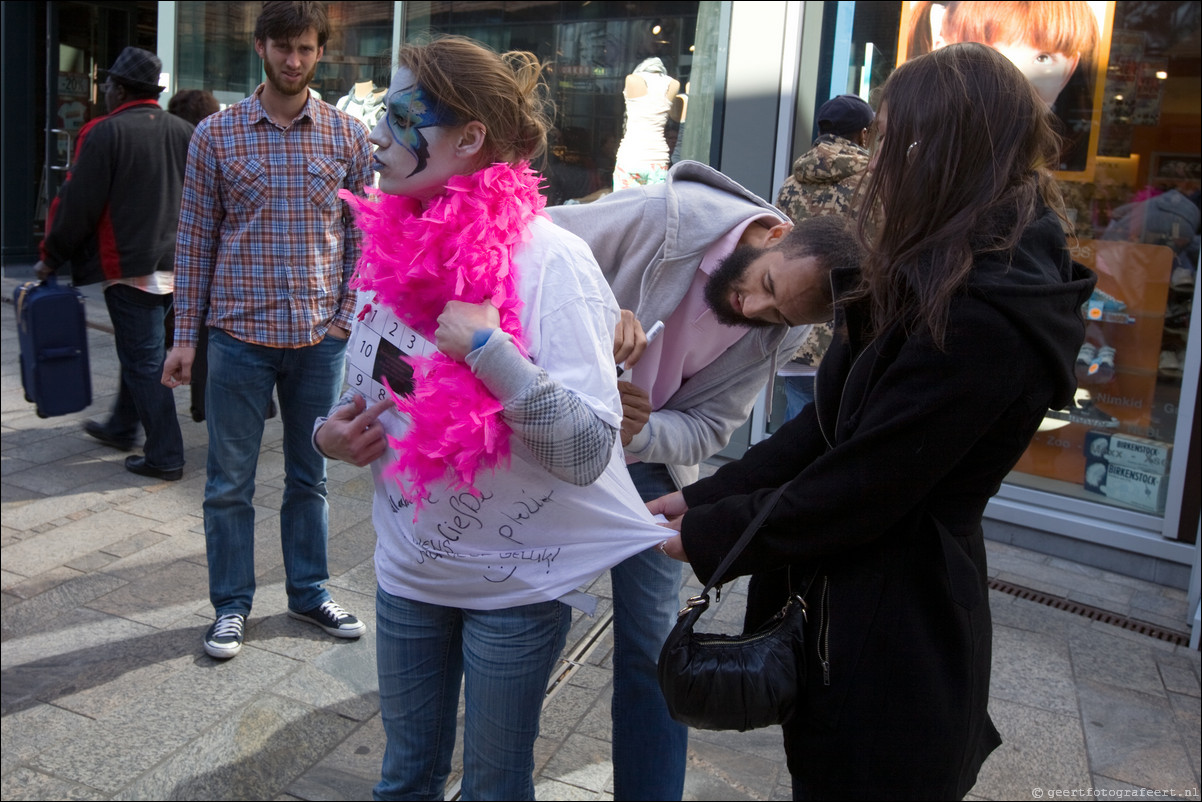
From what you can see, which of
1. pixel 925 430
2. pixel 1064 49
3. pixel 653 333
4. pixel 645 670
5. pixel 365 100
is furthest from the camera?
pixel 365 100

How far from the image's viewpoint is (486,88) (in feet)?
6.24

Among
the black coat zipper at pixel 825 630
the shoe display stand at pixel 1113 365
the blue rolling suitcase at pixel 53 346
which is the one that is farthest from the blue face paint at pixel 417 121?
the shoe display stand at pixel 1113 365

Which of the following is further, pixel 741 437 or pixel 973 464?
pixel 741 437

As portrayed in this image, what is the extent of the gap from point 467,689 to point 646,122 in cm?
478

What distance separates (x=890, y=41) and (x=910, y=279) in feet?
A: 14.4

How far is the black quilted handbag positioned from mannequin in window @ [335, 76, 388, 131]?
603cm

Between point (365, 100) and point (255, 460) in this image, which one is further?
point (365, 100)

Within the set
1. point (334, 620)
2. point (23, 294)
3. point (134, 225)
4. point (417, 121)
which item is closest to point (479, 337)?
point (417, 121)

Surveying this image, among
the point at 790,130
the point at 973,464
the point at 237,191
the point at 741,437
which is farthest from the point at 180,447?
the point at 973,464

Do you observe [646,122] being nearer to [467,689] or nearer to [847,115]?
[847,115]

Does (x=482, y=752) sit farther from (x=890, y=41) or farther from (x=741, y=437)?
(x=890, y=41)

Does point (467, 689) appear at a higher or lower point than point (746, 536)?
lower

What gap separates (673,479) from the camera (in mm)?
2424

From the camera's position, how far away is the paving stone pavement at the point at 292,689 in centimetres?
292
